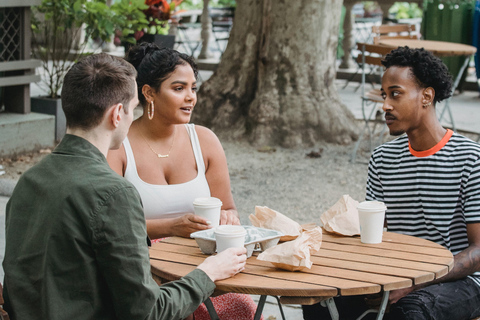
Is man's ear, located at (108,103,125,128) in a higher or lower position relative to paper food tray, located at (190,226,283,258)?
higher

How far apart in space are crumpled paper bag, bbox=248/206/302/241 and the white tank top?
22.3 inches

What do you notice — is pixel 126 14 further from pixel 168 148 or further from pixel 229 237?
pixel 229 237

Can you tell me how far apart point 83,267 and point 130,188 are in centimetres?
24

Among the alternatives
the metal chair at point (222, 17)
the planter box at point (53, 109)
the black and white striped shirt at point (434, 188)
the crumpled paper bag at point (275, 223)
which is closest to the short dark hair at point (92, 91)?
the crumpled paper bag at point (275, 223)

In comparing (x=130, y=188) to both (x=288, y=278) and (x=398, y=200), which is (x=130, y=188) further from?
(x=398, y=200)

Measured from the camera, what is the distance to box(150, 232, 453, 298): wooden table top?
6.81 feet

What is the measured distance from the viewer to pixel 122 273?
1.74 m

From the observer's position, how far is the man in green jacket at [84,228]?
1.74m

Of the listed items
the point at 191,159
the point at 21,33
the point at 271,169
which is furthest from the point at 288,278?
the point at 21,33

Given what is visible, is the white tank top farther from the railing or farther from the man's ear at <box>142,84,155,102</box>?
the railing

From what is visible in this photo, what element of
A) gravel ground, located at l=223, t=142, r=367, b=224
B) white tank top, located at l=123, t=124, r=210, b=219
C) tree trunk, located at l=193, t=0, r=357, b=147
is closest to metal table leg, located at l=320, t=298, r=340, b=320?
white tank top, located at l=123, t=124, r=210, b=219

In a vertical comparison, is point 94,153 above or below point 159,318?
above

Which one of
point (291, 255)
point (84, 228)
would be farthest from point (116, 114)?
point (291, 255)

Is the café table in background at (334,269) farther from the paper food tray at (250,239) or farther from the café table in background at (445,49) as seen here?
the café table in background at (445,49)
